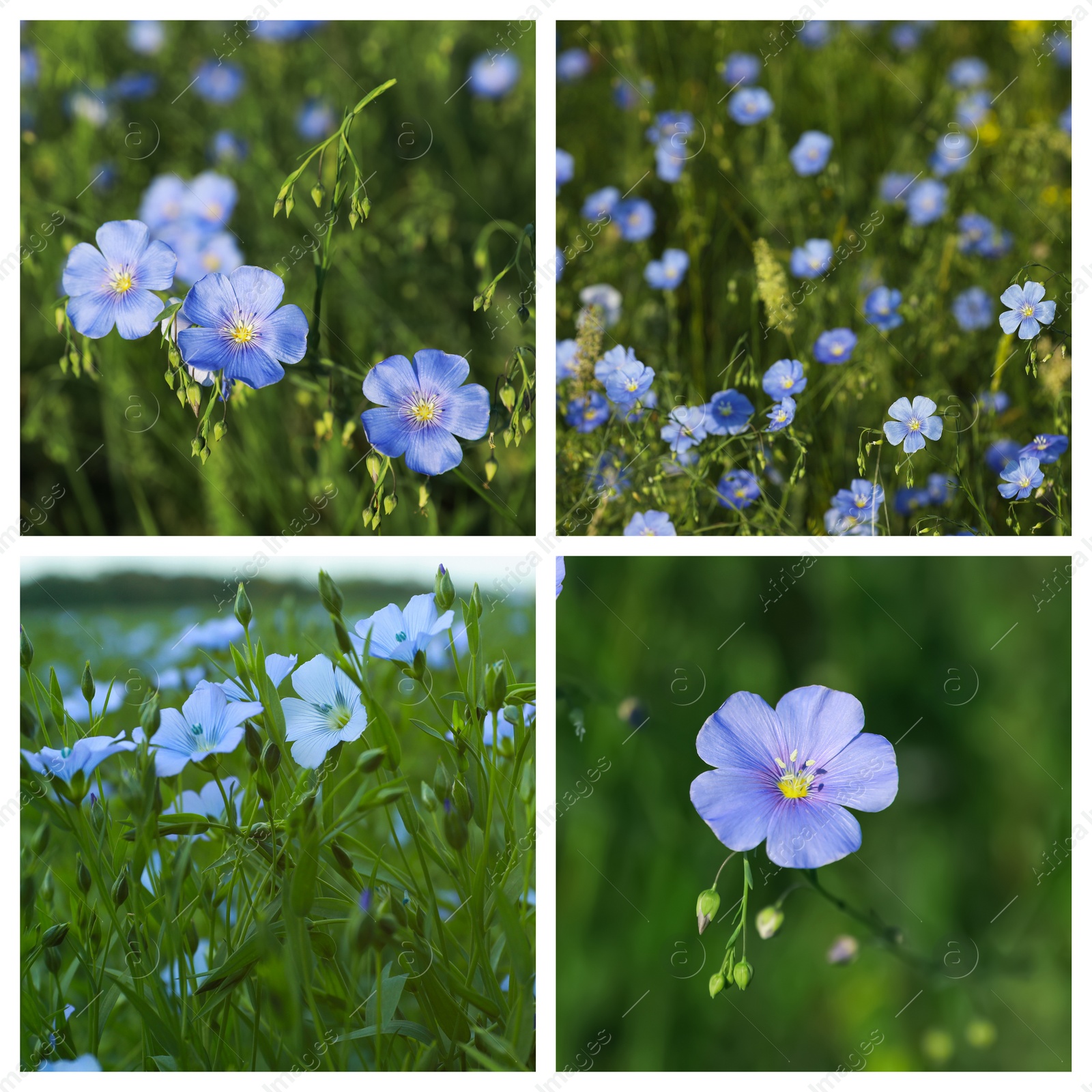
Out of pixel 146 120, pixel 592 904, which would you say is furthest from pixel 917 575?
pixel 146 120

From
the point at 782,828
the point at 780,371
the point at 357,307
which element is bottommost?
the point at 782,828

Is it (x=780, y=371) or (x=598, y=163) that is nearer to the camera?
(x=780, y=371)

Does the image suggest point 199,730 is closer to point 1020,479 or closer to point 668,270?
point 668,270

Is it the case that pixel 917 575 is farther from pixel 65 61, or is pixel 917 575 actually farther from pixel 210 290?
pixel 65 61

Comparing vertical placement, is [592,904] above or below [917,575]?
below

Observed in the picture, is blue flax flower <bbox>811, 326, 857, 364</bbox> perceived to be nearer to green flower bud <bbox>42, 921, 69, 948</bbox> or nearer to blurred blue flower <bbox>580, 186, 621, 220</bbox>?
blurred blue flower <bbox>580, 186, 621, 220</bbox>

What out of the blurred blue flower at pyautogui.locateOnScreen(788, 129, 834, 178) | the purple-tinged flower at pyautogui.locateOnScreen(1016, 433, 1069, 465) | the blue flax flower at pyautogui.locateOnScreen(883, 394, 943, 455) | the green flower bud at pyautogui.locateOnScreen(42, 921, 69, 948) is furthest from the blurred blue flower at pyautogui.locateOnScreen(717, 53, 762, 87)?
the green flower bud at pyautogui.locateOnScreen(42, 921, 69, 948)
